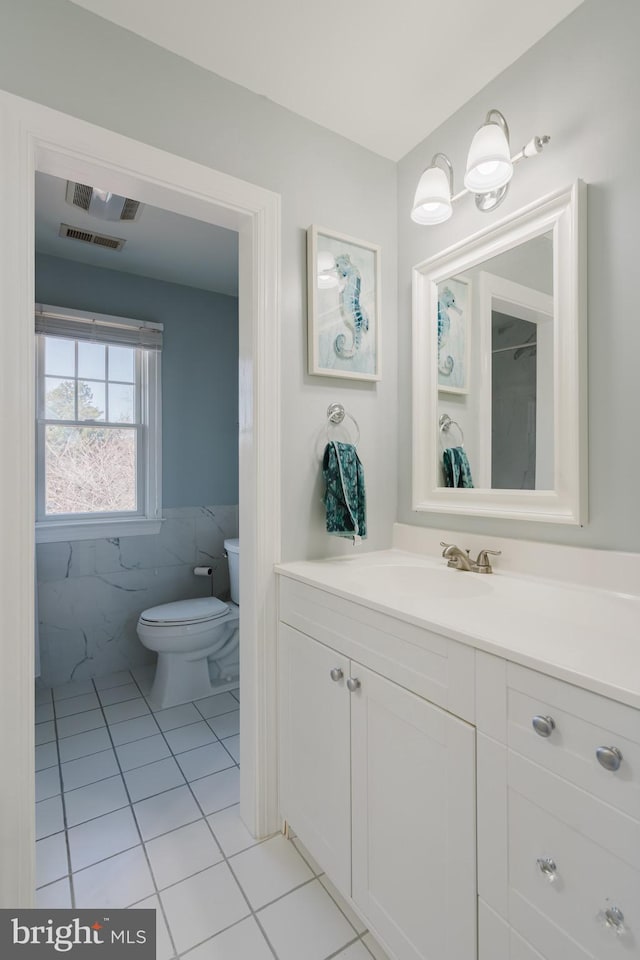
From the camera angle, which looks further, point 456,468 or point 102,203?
point 102,203

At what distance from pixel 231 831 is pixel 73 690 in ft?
4.69

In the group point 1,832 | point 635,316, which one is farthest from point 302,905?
point 635,316

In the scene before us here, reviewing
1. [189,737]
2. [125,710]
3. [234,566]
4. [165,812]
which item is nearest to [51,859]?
[165,812]

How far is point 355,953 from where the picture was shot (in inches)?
44.9

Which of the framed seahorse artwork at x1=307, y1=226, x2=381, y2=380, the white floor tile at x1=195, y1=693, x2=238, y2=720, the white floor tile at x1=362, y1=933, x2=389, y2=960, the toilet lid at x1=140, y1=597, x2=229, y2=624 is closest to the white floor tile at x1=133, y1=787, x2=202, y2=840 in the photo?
the white floor tile at x1=195, y1=693, x2=238, y2=720

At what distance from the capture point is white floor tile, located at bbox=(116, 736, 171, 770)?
1.89 meters

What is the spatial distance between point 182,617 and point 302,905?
1371mm

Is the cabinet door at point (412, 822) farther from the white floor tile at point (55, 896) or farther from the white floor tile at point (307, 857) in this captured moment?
the white floor tile at point (55, 896)

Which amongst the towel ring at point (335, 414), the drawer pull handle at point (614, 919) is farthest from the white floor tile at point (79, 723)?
the drawer pull handle at point (614, 919)

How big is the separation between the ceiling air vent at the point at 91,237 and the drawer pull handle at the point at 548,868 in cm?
283

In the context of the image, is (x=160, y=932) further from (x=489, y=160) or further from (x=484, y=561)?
(x=489, y=160)

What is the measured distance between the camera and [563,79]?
126cm

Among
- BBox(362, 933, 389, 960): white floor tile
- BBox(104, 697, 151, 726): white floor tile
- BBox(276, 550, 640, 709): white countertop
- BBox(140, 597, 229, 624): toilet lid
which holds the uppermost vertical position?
BBox(276, 550, 640, 709): white countertop

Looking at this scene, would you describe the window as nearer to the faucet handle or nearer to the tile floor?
the tile floor
